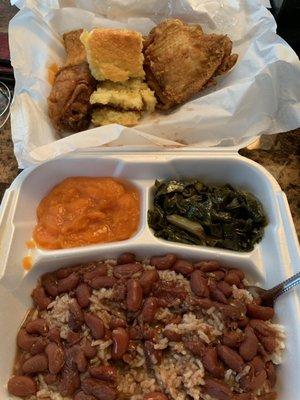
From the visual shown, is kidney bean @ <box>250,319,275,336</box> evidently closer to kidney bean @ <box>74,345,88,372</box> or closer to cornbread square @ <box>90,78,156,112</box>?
kidney bean @ <box>74,345,88,372</box>

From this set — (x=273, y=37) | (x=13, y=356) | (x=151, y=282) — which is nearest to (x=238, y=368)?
(x=151, y=282)

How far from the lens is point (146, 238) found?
189cm

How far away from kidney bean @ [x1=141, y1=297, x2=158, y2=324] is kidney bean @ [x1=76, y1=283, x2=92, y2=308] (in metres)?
0.25

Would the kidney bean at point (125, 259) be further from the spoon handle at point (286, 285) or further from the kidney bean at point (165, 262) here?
the spoon handle at point (286, 285)

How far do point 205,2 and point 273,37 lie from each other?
498mm

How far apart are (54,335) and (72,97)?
1191 millimetres

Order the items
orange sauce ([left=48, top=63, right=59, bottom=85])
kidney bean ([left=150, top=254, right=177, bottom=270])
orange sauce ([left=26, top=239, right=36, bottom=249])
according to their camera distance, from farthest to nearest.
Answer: orange sauce ([left=48, top=63, right=59, bottom=85]), orange sauce ([left=26, top=239, right=36, bottom=249]), kidney bean ([left=150, top=254, right=177, bottom=270])

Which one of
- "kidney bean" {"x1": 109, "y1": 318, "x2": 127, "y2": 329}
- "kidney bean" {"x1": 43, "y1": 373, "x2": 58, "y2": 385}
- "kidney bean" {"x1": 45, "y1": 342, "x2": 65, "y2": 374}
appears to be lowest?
"kidney bean" {"x1": 43, "y1": 373, "x2": 58, "y2": 385}

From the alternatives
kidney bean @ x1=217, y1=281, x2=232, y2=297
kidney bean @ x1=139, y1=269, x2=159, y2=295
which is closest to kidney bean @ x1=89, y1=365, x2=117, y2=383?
kidney bean @ x1=139, y1=269, x2=159, y2=295

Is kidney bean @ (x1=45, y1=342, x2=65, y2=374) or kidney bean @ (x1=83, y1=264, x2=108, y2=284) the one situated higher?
kidney bean @ (x1=83, y1=264, x2=108, y2=284)

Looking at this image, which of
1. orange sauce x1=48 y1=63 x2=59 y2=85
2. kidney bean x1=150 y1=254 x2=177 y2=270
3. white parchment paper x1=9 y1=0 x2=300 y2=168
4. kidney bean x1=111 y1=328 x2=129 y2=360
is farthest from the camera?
orange sauce x1=48 y1=63 x2=59 y2=85

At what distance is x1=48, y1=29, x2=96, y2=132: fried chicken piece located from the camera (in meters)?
2.07

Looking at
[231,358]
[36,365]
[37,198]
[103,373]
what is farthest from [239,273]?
[37,198]

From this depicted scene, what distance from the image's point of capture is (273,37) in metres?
2.23
